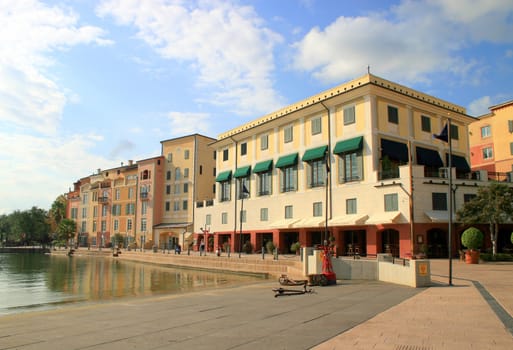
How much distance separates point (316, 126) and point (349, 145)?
504 cm

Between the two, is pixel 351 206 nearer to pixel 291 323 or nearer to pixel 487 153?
pixel 487 153

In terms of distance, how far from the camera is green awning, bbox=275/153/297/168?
130ft

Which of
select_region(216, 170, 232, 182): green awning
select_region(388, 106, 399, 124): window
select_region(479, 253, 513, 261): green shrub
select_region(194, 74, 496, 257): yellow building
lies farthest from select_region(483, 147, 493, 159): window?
select_region(216, 170, 232, 182): green awning

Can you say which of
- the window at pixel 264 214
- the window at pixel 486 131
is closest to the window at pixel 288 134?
the window at pixel 264 214

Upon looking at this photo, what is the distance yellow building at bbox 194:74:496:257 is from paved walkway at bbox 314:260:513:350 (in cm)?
1466

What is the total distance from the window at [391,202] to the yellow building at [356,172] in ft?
0.24

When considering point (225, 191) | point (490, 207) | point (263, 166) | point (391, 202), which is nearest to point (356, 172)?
point (391, 202)

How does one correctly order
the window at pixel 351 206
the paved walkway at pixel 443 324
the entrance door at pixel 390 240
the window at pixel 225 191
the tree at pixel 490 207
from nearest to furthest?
the paved walkway at pixel 443 324
the tree at pixel 490 207
the entrance door at pixel 390 240
the window at pixel 351 206
the window at pixel 225 191

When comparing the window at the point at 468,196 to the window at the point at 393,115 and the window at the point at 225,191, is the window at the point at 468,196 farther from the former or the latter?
the window at the point at 225,191

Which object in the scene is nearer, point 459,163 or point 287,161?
point 459,163

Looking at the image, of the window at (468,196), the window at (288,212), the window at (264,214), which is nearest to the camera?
the window at (468,196)

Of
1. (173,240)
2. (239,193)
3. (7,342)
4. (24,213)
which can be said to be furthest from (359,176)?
(24,213)

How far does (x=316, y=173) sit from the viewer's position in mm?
37875

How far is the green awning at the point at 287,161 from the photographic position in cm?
3963
